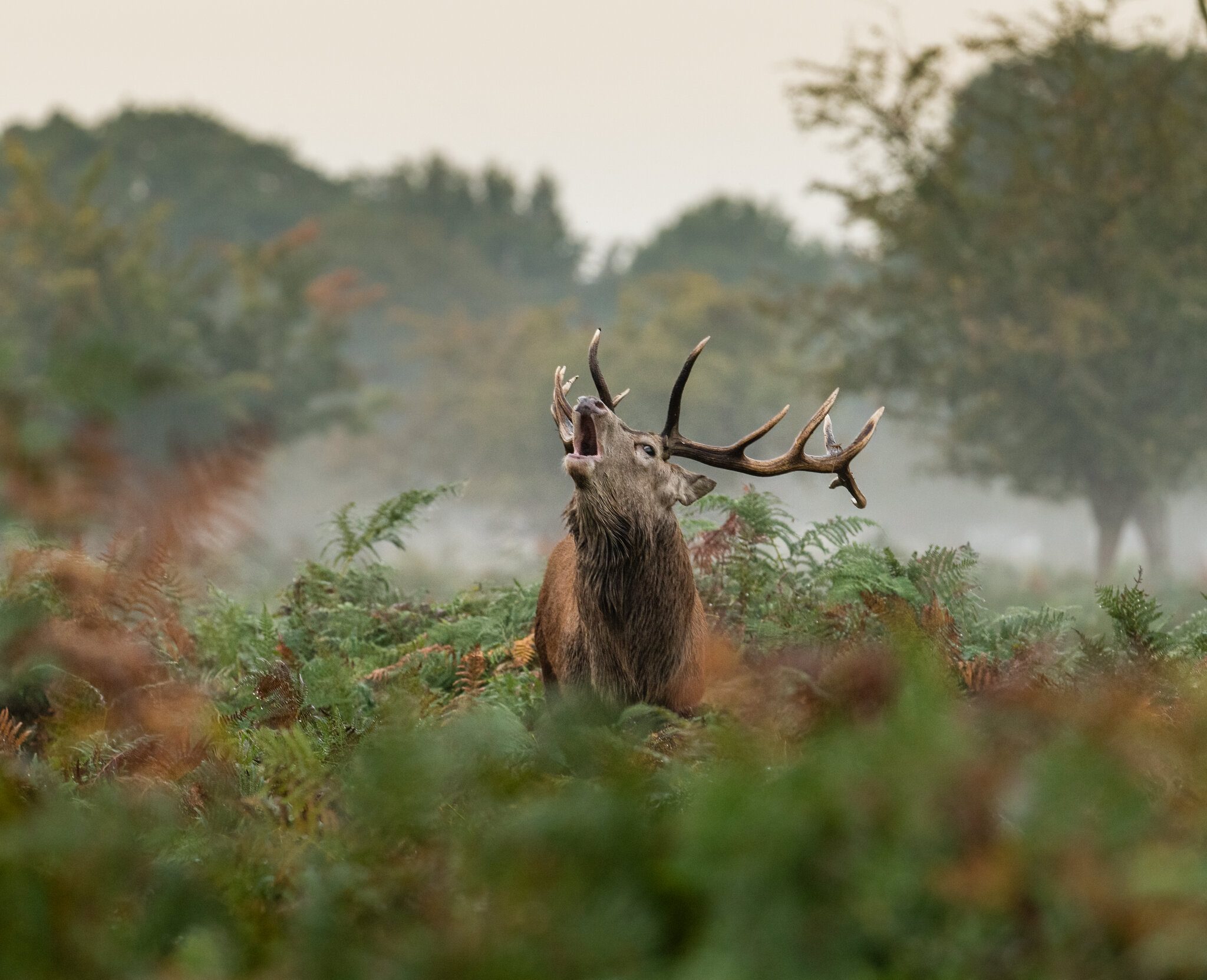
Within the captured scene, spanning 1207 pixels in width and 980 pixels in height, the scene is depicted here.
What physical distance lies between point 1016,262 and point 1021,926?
2205 cm

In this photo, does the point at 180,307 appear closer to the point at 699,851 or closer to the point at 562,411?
the point at 562,411

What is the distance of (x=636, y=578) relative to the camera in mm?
5289

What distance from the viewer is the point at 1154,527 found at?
2772cm

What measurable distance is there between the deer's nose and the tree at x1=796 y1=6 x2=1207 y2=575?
17.2 meters

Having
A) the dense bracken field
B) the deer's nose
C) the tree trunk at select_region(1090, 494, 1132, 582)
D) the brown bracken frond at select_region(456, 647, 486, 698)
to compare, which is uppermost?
the tree trunk at select_region(1090, 494, 1132, 582)

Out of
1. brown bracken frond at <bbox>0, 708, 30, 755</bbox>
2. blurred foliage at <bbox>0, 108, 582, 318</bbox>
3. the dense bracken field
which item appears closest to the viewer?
the dense bracken field

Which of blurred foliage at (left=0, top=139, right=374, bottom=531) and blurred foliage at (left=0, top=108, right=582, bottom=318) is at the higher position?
blurred foliage at (left=0, top=108, right=582, bottom=318)

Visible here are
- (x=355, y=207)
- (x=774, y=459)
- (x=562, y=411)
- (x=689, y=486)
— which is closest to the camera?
(x=689, y=486)

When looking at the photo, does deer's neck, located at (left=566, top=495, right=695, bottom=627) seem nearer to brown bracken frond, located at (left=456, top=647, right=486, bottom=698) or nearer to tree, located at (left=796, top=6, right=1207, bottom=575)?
brown bracken frond, located at (left=456, top=647, right=486, bottom=698)

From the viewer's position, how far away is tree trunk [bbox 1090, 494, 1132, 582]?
79.7 feet

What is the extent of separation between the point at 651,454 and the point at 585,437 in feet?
1.13

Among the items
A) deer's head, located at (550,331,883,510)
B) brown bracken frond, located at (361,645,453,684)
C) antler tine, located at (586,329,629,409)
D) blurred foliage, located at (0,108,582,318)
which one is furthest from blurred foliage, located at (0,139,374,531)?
blurred foliage, located at (0,108,582,318)

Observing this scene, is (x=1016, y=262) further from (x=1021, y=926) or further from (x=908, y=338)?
(x=1021, y=926)

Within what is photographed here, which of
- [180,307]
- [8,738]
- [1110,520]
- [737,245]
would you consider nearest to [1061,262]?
[1110,520]
